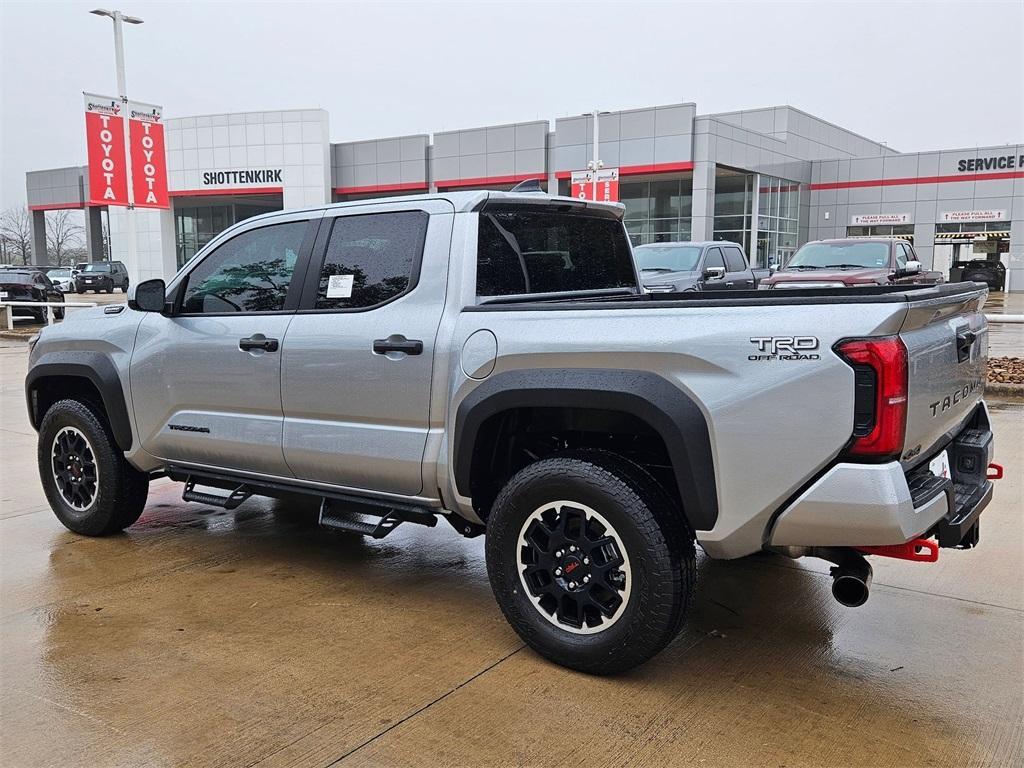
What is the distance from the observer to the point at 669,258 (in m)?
16.2

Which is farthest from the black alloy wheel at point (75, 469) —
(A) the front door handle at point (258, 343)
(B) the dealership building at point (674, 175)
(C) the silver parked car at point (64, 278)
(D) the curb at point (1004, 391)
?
(C) the silver parked car at point (64, 278)

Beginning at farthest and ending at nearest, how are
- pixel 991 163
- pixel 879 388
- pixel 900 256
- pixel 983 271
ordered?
1. pixel 991 163
2. pixel 983 271
3. pixel 900 256
4. pixel 879 388

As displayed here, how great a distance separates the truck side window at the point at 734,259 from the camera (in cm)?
1698

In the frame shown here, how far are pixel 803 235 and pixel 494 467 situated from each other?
44298mm

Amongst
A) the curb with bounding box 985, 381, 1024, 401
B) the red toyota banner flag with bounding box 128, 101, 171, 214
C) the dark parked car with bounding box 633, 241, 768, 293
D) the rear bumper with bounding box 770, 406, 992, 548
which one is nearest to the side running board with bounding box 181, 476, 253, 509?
the rear bumper with bounding box 770, 406, 992, 548

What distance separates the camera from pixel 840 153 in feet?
178

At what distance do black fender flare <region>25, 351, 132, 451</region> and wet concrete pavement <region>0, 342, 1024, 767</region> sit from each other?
2.42 feet

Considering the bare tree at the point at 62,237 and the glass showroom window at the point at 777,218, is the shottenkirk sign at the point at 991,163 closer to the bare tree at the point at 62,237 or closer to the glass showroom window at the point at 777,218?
the glass showroom window at the point at 777,218

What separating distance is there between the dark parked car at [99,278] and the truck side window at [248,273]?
43363mm

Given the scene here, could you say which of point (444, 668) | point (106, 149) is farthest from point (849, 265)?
point (106, 149)

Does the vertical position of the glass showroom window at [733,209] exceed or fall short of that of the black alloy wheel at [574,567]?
it exceeds it

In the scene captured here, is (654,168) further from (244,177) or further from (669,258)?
(244,177)

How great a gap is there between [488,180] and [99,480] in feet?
123

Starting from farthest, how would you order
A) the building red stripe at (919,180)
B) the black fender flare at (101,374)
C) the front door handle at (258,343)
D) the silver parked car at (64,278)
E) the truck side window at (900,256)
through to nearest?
the silver parked car at (64,278) < the building red stripe at (919,180) < the truck side window at (900,256) < the black fender flare at (101,374) < the front door handle at (258,343)
